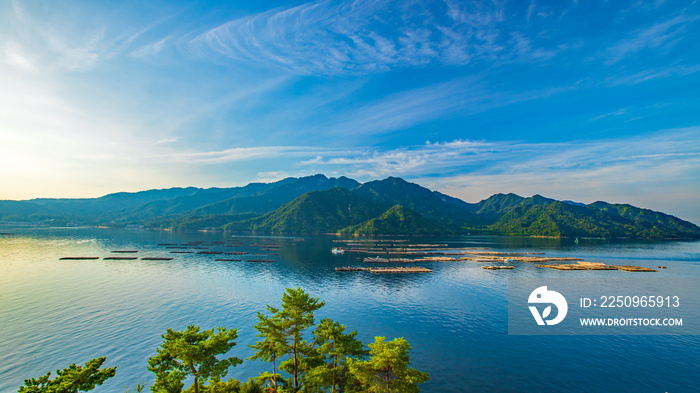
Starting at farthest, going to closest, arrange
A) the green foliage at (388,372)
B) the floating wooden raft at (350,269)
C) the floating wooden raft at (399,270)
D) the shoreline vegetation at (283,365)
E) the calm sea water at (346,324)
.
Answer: the floating wooden raft at (350,269) < the floating wooden raft at (399,270) < the calm sea water at (346,324) < the green foliage at (388,372) < the shoreline vegetation at (283,365)

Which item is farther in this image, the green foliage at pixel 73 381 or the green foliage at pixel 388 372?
the green foliage at pixel 388 372

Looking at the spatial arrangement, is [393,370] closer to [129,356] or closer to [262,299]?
[129,356]

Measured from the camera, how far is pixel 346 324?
59031mm

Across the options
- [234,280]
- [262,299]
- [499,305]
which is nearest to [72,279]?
[234,280]

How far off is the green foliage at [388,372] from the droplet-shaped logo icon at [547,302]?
166ft

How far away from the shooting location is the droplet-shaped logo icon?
6362 cm

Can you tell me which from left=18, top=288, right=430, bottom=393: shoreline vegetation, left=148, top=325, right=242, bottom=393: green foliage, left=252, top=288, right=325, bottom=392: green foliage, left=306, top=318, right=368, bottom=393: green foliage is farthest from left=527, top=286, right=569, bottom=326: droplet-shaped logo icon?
left=148, top=325, right=242, bottom=393: green foliage

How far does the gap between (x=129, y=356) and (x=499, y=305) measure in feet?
254

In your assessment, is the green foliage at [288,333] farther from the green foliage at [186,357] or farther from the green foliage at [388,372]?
the green foliage at [388,372]

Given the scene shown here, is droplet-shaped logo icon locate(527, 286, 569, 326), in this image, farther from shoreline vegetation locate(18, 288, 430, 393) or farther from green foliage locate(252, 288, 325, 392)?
green foliage locate(252, 288, 325, 392)

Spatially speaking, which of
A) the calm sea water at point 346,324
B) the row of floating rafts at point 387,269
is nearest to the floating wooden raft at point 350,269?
the row of floating rafts at point 387,269

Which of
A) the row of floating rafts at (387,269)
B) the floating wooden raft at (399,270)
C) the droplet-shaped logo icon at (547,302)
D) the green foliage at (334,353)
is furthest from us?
the row of floating rafts at (387,269)

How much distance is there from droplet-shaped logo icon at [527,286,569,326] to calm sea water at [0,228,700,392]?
7087 mm

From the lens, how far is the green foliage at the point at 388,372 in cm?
2534
